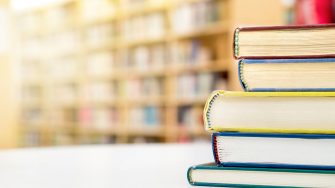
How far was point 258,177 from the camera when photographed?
462 millimetres

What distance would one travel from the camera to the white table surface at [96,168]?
53cm

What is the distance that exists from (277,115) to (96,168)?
0.30m

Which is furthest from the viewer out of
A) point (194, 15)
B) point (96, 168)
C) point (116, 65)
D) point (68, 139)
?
point (68, 139)

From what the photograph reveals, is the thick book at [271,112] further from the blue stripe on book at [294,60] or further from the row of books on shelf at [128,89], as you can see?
the row of books on shelf at [128,89]

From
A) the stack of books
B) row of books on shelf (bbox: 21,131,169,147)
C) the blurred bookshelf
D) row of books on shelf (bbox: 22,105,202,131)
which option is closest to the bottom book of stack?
the stack of books

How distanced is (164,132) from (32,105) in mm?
2641

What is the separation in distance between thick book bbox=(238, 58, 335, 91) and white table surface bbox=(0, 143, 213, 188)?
0.13m

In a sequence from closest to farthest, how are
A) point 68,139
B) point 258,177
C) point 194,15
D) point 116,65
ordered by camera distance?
point 258,177 < point 194,15 < point 116,65 < point 68,139

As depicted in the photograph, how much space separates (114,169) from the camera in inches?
26.2

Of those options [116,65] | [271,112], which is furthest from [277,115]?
[116,65]

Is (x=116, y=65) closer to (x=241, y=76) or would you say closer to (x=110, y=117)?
(x=110, y=117)

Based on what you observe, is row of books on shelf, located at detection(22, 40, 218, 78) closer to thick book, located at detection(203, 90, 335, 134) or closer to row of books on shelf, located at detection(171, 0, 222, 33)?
row of books on shelf, located at detection(171, 0, 222, 33)

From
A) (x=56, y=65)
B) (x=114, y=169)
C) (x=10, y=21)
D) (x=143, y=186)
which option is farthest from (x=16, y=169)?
(x=56, y=65)

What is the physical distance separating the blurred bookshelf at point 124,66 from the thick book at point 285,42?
10.3 ft
